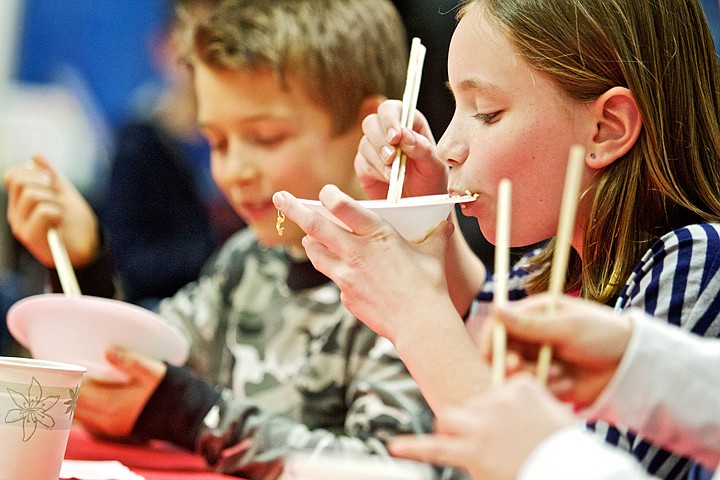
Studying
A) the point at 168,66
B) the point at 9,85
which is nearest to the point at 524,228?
the point at 168,66

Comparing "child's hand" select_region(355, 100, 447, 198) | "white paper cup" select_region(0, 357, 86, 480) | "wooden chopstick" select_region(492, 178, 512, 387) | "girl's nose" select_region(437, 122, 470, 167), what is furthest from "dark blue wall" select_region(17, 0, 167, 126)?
"wooden chopstick" select_region(492, 178, 512, 387)

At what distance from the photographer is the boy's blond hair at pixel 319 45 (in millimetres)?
1846

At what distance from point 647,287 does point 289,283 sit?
3.53 feet

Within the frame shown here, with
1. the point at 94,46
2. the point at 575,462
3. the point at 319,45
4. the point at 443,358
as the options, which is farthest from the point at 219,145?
the point at 575,462

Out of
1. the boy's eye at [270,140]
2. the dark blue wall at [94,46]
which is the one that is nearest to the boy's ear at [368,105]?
the boy's eye at [270,140]

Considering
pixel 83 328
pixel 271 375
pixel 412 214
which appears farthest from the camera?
pixel 271 375

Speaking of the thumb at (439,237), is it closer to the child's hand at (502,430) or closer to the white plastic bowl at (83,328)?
the child's hand at (502,430)

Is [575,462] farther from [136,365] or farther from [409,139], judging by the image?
[136,365]

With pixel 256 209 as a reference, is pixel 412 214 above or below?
above

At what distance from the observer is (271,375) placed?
178 cm

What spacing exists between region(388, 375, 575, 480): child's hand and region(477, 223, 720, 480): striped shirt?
300mm

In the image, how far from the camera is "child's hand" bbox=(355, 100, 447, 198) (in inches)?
46.2

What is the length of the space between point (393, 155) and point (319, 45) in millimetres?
774

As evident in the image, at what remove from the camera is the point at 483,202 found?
3.42 feet
